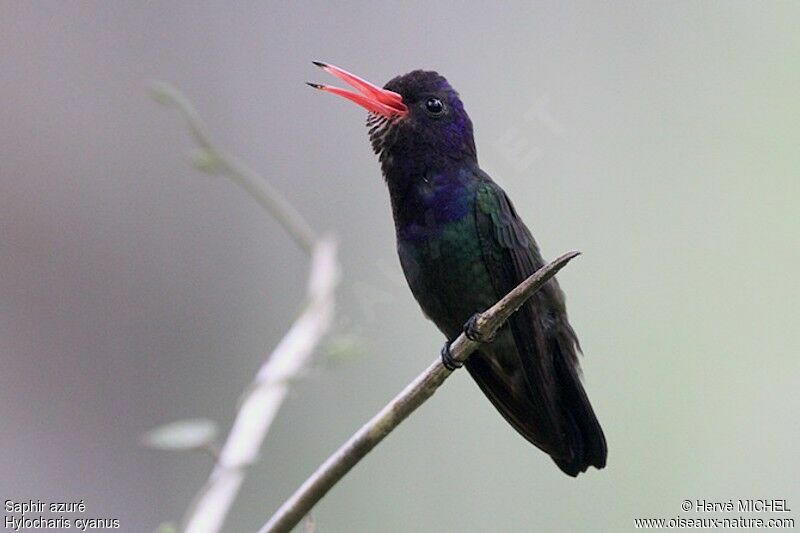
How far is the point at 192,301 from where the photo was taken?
365 cm

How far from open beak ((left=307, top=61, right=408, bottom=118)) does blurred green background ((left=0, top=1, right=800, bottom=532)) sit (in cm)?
64

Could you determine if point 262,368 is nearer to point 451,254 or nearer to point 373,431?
point 373,431

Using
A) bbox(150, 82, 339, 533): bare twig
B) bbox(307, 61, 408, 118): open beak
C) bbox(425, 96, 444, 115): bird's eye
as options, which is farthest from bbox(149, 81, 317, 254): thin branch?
bbox(425, 96, 444, 115): bird's eye

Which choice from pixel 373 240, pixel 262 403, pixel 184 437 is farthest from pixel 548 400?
pixel 373 240

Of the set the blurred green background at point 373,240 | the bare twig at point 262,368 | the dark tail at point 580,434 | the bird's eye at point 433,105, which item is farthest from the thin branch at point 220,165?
the blurred green background at point 373,240

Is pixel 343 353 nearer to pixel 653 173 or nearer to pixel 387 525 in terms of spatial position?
pixel 387 525

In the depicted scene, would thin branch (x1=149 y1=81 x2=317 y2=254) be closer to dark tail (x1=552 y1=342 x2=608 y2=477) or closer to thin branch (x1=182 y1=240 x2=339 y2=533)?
thin branch (x1=182 y1=240 x2=339 y2=533)

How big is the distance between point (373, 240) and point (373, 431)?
2.38 metres

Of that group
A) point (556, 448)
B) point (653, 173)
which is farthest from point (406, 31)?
point (556, 448)

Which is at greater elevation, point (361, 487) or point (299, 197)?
point (299, 197)

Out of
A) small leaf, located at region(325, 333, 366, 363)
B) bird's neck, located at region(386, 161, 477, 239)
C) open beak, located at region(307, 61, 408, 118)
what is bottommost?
small leaf, located at region(325, 333, 366, 363)

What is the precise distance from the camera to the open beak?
1.62 metres

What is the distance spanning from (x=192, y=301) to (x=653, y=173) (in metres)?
1.73

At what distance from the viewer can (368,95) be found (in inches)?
76.2
